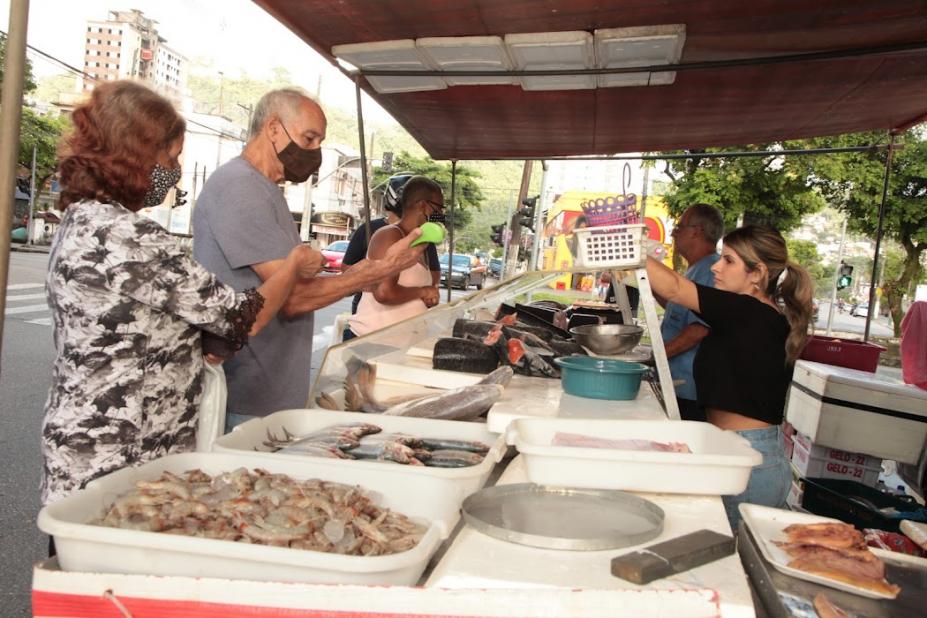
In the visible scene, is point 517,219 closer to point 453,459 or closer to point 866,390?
point 866,390

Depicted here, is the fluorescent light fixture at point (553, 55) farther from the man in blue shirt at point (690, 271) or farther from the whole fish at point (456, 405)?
the whole fish at point (456, 405)

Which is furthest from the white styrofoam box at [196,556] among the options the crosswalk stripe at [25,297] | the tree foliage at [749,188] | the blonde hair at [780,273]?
the tree foliage at [749,188]

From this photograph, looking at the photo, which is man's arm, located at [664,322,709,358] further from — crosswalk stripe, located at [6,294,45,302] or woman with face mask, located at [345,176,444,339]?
crosswalk stripe, located at [6,294,45,302]

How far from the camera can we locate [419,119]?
6.03 meters

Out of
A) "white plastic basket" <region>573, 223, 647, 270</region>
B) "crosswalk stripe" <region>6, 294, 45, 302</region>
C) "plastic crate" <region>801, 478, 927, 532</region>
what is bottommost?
"crosswalk stripe" <region>6, 294, 45, 302</region>

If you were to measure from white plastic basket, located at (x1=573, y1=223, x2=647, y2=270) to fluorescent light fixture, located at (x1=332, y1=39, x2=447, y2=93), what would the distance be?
180 centimetres

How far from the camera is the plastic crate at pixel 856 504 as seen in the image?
4055 millimetres

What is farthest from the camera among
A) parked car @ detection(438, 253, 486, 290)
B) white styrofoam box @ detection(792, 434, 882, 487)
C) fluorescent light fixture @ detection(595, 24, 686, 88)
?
parked car @ detection(438, 253, 486, 290)

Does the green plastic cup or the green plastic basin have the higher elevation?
the green plastic cup

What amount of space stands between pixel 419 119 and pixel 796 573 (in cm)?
491

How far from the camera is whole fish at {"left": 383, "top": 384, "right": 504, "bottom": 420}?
8.75 feet

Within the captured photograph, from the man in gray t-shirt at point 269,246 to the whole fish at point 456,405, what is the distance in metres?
0.53

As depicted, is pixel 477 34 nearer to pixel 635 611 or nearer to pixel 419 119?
pixel 419 119

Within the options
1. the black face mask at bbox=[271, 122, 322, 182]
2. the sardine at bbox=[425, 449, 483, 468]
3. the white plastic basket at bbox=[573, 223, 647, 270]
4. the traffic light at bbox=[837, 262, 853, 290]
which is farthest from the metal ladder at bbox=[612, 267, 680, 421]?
the traffic light at bbox=[837, 262, 853, 290]
